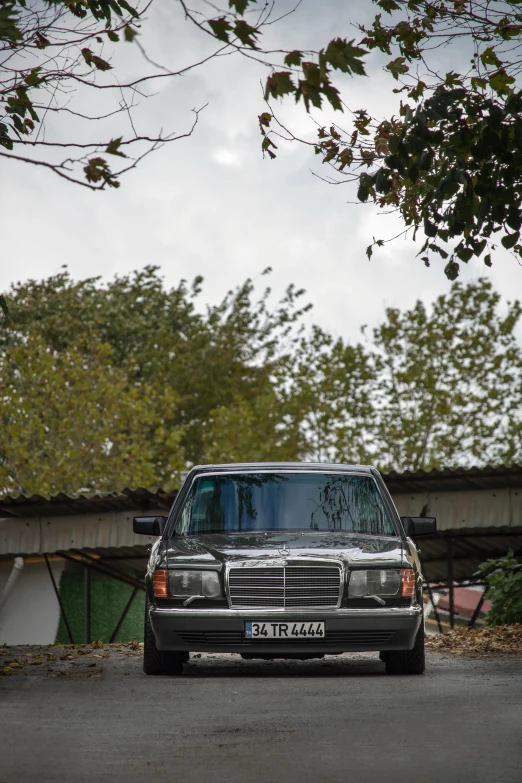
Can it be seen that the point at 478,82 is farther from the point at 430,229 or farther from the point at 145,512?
the point at 145,512

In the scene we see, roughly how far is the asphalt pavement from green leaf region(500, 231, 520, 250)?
339cm

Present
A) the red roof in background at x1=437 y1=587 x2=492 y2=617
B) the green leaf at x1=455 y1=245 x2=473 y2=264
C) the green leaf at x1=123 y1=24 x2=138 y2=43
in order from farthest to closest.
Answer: the red roof in background at x1=437 y1=587 x2=492 y2=617
the green leaf at x1=455 y1=245 x2=473 y2=264
the green leaf at x1=123 y1=24 x2=138 y2=43

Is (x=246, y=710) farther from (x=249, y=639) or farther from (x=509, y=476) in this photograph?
(x=509, y=476)

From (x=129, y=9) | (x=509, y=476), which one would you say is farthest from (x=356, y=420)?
(x=129, y=9)

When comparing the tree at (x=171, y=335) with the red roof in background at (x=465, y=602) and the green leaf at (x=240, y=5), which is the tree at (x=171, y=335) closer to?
the red roof in background at (x=465, y=602)

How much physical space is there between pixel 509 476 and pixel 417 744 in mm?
14579

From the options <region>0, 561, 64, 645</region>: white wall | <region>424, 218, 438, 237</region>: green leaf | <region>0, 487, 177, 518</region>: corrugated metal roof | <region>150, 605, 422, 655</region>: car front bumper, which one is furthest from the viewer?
<region>0, 561, 64, 645</region>: white wall

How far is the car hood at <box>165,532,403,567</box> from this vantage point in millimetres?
9312

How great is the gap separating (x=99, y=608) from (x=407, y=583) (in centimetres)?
1625

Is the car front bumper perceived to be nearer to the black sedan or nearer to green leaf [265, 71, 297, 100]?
the black sedan

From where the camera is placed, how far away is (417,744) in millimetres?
5617

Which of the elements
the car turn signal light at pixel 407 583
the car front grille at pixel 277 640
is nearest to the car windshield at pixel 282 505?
the car turn signal light at pixel 407 583

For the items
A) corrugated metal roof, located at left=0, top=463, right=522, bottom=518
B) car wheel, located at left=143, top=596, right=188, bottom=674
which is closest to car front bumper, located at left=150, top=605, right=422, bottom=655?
car wheel, located at left=143, top=596, right=188, bottom=674

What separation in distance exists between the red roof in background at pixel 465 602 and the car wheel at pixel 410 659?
31.1m
